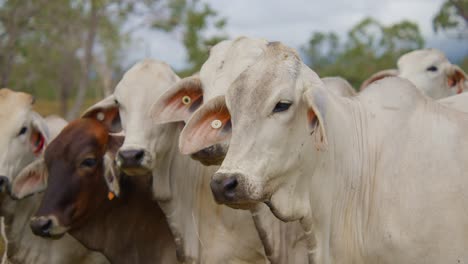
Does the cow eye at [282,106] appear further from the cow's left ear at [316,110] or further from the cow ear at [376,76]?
the cow ear at [376,76]

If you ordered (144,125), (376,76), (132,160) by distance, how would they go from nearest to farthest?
(132,160) < (144,125) < (376,76)

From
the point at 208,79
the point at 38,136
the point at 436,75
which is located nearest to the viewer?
the point at 208,79

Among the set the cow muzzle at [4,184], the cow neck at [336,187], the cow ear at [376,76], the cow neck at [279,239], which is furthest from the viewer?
the cow ear at [376,76]

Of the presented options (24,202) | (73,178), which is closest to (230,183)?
(73,178)

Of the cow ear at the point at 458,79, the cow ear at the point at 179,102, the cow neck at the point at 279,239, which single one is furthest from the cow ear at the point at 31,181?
the cow ear at the point at 458,79

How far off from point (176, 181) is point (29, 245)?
4.63ft

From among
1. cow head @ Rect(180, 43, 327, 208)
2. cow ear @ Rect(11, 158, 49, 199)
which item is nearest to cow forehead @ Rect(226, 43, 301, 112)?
cow head @ Rect(180, 43, 327, 208)

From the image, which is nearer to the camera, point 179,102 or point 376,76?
point 179,102

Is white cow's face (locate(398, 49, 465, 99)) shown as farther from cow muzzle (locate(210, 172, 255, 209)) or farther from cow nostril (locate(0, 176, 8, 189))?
cow muzzle (locate(210, 172, 255, 209))

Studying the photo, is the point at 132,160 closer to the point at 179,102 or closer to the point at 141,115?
the point at 141,115

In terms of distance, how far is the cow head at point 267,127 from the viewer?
3.52m

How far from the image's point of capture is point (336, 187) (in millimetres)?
3920

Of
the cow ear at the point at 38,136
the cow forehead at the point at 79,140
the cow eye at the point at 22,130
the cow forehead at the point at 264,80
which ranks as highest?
the cow forehead at the point at 264,80

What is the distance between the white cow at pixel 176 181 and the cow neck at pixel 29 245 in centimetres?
104
